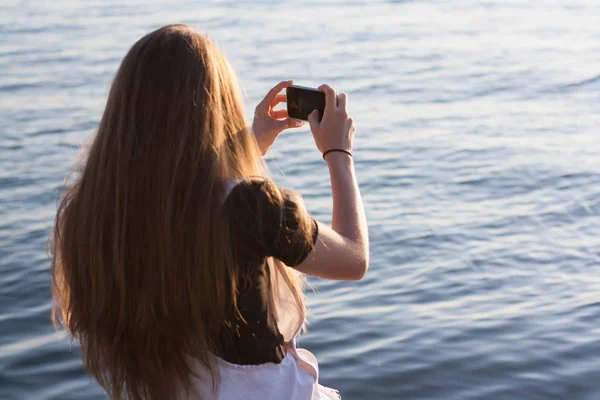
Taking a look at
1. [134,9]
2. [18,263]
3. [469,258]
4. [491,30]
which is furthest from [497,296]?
[134,9]

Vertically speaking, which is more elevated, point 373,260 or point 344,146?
point 344,146

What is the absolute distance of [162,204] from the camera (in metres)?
2.13

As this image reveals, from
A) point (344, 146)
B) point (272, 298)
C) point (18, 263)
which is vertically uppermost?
point (344, 146)

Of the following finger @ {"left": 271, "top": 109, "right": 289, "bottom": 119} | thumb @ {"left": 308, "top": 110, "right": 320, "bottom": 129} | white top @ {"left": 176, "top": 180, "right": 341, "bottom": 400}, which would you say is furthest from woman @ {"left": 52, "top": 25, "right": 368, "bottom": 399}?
finger @ {"left": 271, "top": 109, "right": 289, "bottom": 119}

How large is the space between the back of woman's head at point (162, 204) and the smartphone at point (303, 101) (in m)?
0.32

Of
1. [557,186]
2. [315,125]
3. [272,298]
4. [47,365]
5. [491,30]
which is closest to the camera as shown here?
[272,298]

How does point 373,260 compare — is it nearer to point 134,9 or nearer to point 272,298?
point 272,298

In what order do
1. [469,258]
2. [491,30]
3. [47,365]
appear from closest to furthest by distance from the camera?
[47,365], [469,258], [491,30]

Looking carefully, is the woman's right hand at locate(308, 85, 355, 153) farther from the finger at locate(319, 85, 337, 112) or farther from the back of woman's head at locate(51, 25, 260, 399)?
the back of woman's head at locate(51, 25, 260, 399)

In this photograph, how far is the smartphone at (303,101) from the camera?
8.24 feet

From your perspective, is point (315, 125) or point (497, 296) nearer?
point (315, 125)

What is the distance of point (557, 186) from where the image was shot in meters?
8.00

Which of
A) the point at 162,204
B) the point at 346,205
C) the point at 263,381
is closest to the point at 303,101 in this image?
the point at 346,205

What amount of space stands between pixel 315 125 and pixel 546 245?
4.58m
